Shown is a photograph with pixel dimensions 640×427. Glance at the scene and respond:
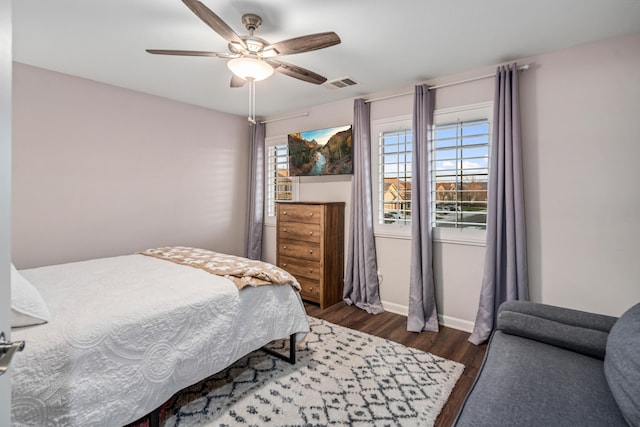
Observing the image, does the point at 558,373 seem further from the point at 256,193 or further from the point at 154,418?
the point at 256,193

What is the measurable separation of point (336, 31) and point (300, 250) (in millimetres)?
2418

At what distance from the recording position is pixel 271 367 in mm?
2377

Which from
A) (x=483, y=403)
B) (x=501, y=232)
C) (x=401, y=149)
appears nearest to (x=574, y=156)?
(x=501, y=232)

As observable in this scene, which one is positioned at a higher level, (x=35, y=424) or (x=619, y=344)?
(x=619, y=344)

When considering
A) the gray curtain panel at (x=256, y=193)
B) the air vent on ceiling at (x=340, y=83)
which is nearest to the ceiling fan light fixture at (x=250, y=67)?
the air vent on ceiling at (x=340, y=83)

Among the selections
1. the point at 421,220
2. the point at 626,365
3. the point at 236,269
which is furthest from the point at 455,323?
the point at 236,269

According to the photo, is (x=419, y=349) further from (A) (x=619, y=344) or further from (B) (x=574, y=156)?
(B) (x=574, y=156)

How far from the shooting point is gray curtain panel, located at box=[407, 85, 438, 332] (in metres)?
3.18

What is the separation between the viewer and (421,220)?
3.20 meters

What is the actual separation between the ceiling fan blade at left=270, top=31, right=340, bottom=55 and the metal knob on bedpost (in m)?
1.87

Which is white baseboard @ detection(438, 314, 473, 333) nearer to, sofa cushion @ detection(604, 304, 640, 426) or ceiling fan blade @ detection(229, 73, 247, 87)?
sofa cushion @ detection(604, 304, 640, 426)

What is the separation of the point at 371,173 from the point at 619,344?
8.87 feet

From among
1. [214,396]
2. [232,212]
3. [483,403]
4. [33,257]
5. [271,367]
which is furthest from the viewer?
[232,212]

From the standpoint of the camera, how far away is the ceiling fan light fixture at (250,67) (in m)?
2.12
